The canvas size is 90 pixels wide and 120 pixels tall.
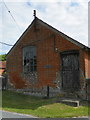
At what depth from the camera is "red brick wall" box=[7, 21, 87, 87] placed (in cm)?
1877

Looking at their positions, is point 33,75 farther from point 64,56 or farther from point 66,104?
point 66,104

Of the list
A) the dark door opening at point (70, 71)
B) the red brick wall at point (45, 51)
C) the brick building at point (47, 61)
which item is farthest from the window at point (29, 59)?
the dark door opening at point (70, 71)

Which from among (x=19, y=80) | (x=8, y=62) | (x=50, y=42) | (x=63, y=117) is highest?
(x=50, y=42)

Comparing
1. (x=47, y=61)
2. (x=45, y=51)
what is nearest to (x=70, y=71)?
(x=47, y=61)

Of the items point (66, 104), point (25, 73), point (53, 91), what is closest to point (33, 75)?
point (25, 73)

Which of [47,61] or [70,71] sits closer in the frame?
[70,71]

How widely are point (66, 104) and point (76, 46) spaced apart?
5.39m

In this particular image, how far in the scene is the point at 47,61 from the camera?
64.8 feet

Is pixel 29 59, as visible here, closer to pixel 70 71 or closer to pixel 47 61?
pixel 47 61

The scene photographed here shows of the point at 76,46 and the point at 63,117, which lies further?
the point at 76,46

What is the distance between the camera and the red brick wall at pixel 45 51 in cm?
1877

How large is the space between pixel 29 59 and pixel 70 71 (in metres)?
4.73

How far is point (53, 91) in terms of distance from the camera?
18922 millimetres

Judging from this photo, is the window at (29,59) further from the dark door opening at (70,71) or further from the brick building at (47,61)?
the dark door opening at (70,71)
